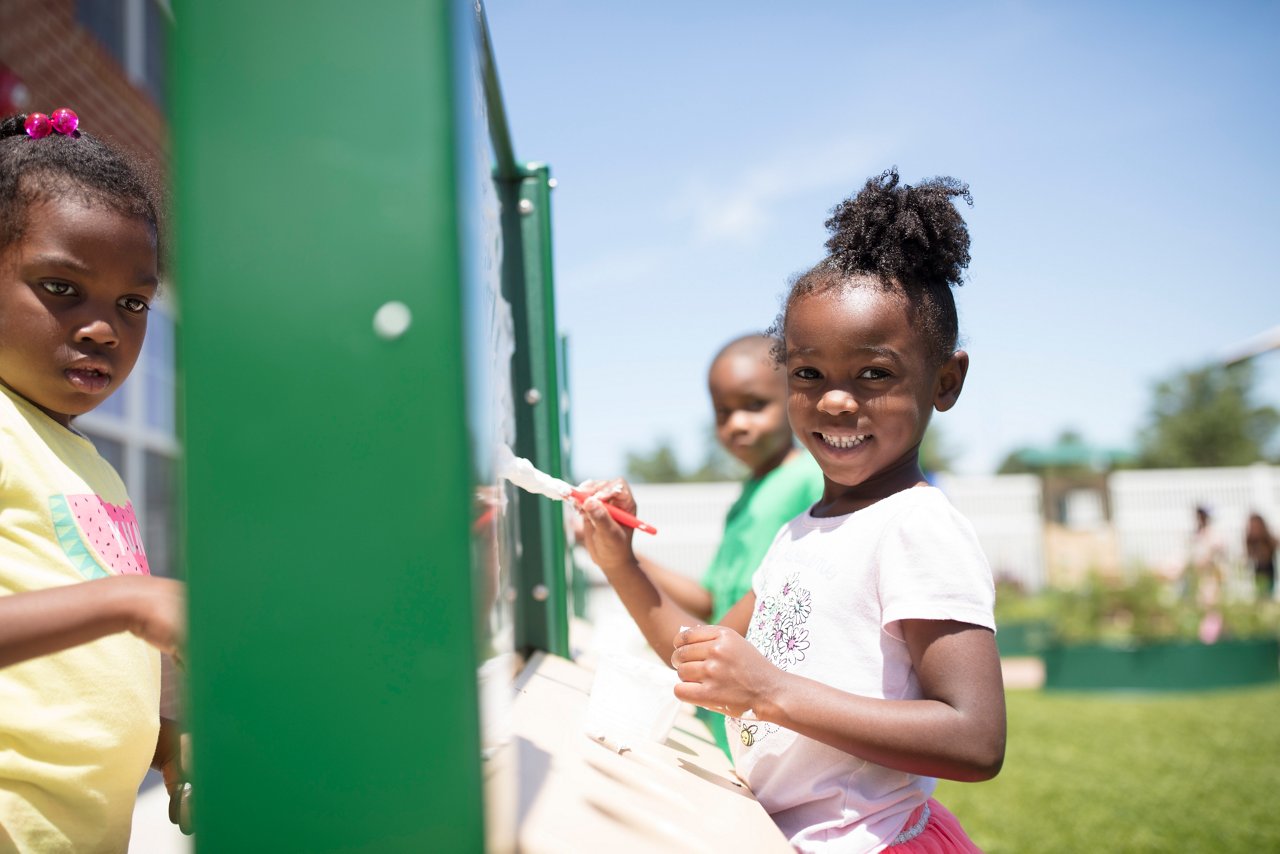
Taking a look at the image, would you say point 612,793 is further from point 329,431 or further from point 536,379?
point 536,379

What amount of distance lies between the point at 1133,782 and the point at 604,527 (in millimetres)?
5611

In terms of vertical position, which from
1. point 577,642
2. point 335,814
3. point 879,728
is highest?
point 335,814

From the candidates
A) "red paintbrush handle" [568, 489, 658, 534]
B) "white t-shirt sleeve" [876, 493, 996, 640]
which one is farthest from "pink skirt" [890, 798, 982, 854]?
"red paintbrush handle" [568, 489, 658, 534]

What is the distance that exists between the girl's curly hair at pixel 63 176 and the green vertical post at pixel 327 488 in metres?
0.73

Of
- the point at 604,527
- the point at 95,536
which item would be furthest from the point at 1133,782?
the point at 95,536

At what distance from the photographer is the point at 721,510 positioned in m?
16.8

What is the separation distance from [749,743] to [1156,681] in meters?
9.61

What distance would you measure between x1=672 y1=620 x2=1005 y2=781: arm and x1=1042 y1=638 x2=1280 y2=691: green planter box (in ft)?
30.6

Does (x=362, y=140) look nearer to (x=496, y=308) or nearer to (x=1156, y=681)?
(x=496, y=308)

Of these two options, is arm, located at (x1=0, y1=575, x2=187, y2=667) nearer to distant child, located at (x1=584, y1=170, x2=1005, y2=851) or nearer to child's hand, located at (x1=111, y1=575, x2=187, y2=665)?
child's hand, located at (x1=111, y1=575, x2=187, y2=665)

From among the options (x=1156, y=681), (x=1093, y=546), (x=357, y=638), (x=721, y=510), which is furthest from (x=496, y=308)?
(x=1093, y=546)

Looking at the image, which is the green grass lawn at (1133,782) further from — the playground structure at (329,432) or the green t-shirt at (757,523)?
the playground structure at (329,432)

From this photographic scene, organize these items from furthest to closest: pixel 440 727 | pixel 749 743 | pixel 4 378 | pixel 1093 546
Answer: pixel 1093 546, pixel 749 743, pixel 4 378, pixel 440 727

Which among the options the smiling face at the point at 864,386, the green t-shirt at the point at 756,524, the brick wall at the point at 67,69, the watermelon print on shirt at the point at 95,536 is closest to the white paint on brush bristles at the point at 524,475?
the smiling face at the point at 864,386
